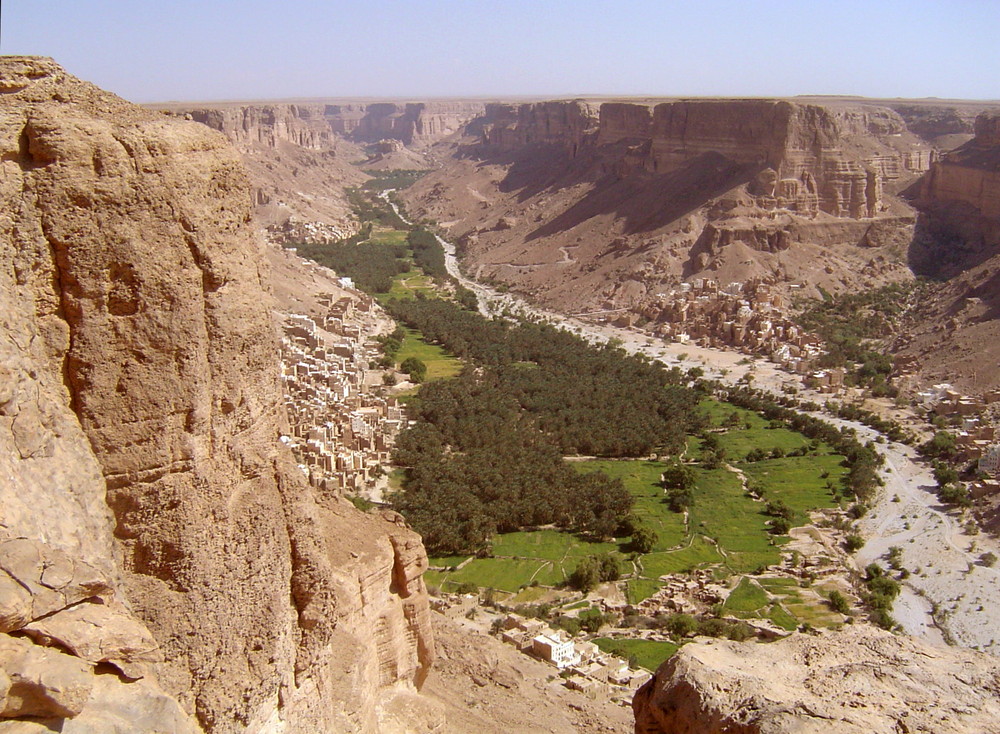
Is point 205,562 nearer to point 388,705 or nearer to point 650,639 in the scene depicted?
point 388,705

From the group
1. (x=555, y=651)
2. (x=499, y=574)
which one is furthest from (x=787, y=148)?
(x=555, y=651)

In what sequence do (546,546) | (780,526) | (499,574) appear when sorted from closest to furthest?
1. (499,574)
2. (546,546)
3. (780,526)

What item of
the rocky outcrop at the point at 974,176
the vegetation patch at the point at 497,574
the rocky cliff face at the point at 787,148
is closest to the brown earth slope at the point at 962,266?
the rocky outcrop at the point at 974,176

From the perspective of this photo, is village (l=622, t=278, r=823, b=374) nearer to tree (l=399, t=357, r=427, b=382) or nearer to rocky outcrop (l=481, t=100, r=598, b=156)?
tree (l=399, t=357, r=427, b=382)

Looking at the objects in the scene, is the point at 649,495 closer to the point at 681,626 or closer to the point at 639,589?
the point at 639,589

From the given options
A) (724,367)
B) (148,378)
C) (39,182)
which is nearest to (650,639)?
(148,378)
